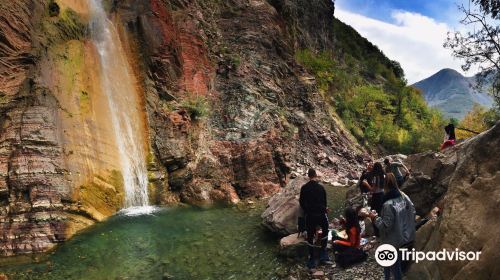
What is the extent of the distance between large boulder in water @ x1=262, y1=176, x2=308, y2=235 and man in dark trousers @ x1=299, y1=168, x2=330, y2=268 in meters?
2.77

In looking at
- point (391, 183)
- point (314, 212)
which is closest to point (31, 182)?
point (314, 212)

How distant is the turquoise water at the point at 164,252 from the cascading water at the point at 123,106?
2.80 meters

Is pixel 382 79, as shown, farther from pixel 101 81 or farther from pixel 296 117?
pixel 101 81

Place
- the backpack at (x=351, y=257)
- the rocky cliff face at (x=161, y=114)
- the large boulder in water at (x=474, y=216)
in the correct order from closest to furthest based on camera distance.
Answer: the large boulder in water at (x=474, y=216), the backpack at (x=351, y=257), the rocky cliff face at (x=161, y=114)

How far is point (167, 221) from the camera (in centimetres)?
1755

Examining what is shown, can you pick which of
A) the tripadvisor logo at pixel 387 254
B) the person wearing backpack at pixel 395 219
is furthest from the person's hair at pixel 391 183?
the tripadvisor logo at pixel 387 254

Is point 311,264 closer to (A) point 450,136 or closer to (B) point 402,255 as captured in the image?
(B) point 402,255

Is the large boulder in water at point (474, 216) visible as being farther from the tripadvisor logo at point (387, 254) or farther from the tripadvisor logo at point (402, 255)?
the tripadvisor logo at point (387, 254)

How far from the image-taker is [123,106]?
74.0ft

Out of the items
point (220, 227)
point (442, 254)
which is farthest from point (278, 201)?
point (442, 254)

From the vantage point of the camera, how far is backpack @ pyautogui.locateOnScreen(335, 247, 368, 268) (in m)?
10.8

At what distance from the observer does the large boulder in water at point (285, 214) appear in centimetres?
1452

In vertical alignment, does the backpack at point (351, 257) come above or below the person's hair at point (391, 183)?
below

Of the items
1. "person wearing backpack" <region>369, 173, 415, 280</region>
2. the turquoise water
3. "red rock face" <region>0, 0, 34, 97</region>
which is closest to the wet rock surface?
the turquoise water
